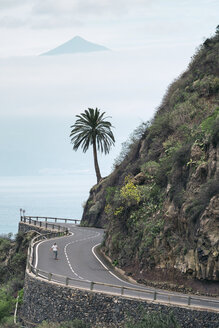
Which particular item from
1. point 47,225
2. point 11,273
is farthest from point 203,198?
point 47,225

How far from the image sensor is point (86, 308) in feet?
124

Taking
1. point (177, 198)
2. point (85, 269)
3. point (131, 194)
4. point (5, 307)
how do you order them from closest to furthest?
1. point (177, 198)
2. point (85, 269)
3. point (5, 307)
4. point (131, 194)

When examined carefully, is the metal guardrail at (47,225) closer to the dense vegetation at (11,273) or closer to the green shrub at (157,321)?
the dense vegetation at (11,273)

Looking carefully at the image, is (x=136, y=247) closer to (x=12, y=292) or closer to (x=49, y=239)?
(x=12, y=292)

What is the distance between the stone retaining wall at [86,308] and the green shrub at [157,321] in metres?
0.47

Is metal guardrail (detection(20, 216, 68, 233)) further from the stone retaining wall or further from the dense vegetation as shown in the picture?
the stone retaining wall

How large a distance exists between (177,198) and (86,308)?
352 inches

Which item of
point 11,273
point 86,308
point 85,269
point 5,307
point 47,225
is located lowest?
point 5,307

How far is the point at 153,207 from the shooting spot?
47.2 m

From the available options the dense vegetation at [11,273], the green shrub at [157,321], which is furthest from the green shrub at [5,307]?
the green shrub at [157,321]

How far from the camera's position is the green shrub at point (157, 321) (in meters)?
32.7

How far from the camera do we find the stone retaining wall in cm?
3334

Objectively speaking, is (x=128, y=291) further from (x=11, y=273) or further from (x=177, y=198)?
(x=11, y=273)

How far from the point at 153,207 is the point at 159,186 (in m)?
1.91
